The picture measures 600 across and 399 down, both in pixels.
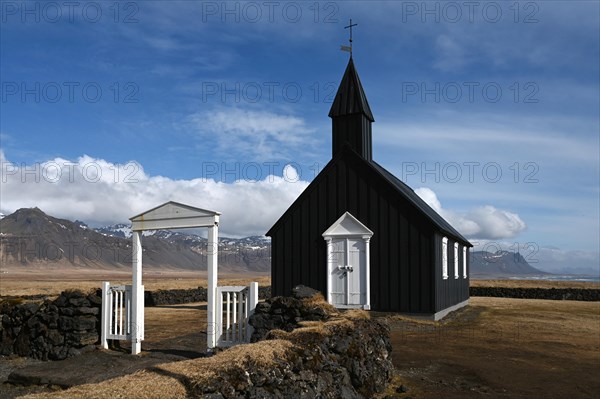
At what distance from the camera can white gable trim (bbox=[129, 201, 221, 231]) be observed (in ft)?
44.5

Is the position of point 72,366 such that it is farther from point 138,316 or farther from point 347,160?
point 347,160

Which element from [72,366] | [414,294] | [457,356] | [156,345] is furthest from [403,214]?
[72,366]

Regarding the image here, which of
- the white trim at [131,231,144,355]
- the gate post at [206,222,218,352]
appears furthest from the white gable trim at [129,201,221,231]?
the white trim at [131,231,144,355]

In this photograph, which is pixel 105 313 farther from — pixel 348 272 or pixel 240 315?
pixel 348 272

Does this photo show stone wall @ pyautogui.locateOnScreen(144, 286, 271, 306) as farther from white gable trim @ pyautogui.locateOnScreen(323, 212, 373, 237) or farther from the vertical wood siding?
white gable trim @ pyautogui.locateOnScreen(323, 212, 373, 237)

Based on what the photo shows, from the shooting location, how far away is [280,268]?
24.7 meters

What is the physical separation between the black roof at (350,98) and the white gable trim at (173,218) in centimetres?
1295

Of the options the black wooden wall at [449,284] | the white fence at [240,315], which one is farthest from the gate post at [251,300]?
the black wooden wall at [449,284]

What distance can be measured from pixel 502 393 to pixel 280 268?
14573 millimetres

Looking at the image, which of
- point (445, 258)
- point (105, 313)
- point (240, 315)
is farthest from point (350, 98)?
point (105, 313)

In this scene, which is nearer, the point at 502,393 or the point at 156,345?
the point at 502,393

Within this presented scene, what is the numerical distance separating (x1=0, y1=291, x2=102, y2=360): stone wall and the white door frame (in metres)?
10.5

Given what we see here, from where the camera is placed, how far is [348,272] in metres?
22.8

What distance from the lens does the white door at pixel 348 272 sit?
2255 cm
